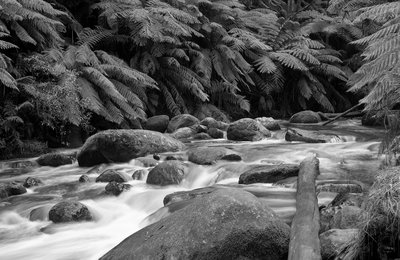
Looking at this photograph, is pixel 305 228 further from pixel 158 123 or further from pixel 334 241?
pixel 158 123

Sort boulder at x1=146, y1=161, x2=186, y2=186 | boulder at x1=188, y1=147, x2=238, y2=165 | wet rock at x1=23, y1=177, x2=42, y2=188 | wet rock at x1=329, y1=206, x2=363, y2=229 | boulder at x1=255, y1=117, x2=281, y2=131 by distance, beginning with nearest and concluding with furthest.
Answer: wet rock at x1=329, y1=206, x2=363, y2=229 < boulder at x1=146, y1=161, x2=186, y2=186 < wet rock at x1=23, y1=177, x2=42, y2=188 < boulder at x1=188, y1=147, x2=238, y2=165 < boulder at x1=255, y1=117, x2=281, y2=131

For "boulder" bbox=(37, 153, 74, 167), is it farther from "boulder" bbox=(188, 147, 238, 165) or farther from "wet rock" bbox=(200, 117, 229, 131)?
"wet rock" bbox=(200, 117, 229, 131)

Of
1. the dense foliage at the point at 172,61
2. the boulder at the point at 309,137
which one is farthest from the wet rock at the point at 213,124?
the boulder at the point at 309,137

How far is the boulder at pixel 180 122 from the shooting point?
1055 centimetres

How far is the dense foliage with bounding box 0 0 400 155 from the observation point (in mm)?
7774

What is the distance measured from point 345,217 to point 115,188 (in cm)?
316

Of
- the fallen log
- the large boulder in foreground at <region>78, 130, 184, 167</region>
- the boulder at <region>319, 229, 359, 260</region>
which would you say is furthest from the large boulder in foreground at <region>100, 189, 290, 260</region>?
the large boulder in foreground at <region>78, 130, 184, 167</region>

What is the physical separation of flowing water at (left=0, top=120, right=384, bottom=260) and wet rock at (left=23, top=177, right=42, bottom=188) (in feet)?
0.42

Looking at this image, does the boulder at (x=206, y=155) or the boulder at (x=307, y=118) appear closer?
the boulder at (x=206, y=155)

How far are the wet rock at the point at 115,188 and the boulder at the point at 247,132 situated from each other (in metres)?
4.17

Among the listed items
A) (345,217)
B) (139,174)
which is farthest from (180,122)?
(345,217)

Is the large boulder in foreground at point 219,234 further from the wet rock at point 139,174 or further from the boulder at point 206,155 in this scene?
the boulder at point 206,155

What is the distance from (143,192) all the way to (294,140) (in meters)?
4.43

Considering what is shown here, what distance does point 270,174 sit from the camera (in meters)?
5.52
